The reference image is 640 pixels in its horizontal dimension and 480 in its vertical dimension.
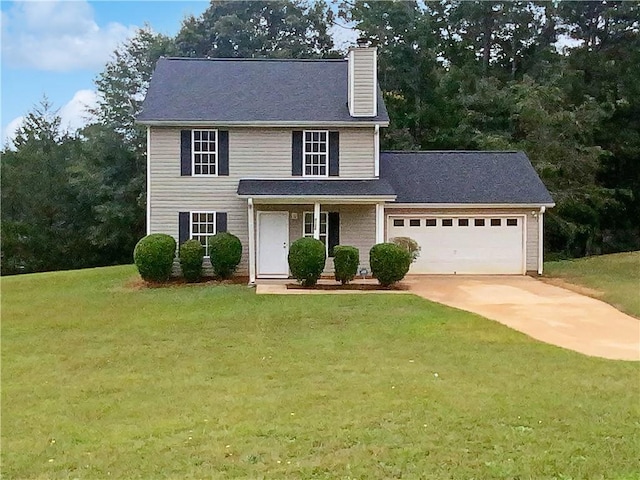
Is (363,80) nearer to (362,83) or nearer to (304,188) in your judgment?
(362,83)

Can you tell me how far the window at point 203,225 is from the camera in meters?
18.0

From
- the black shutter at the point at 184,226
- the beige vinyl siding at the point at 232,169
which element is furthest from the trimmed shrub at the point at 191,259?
the beige vinyl siding at the point at 232,169

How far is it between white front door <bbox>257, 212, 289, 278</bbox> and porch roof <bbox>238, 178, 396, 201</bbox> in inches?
33.1

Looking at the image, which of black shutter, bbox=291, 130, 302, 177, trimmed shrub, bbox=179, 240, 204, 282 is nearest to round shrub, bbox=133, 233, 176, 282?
trimmed shrub, bbox=179, 240, 204, 282

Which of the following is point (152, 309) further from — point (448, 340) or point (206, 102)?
point (206, 102)

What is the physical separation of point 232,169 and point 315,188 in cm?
254

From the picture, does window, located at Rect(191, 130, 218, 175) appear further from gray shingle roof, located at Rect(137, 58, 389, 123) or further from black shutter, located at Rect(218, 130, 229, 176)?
gray shingle roof, located at Rect(137, 58, 389, 123)

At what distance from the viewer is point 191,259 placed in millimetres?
16797

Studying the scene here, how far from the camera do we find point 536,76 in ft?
103

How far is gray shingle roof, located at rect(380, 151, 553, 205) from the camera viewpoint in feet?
62.7

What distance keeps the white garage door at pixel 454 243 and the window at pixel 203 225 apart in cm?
517

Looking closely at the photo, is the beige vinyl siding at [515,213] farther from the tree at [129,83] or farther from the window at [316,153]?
the tree at [129,83]

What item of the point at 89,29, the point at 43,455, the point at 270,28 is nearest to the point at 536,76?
the point at 270,28

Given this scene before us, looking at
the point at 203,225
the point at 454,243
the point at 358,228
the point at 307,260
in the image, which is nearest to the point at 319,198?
the point at 307,260
